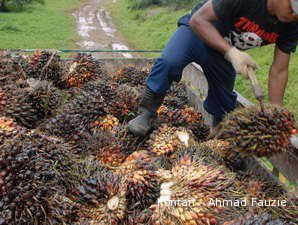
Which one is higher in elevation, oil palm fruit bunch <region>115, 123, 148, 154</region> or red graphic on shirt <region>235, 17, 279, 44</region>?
red graphic on shirt <region>235, 17, 279, 44</region>

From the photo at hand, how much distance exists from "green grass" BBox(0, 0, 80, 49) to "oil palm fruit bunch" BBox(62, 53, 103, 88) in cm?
633

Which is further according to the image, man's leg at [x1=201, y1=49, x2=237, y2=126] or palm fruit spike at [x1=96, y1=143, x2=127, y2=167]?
man's leg at [x1=201, y1=49, x2=237, y2=126]

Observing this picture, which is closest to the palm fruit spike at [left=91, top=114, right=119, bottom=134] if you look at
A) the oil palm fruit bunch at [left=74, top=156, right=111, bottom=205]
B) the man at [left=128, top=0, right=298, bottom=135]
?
the man at [left=128, top=0, right=298, bottom=135]

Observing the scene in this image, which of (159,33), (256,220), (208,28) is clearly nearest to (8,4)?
(159,33)

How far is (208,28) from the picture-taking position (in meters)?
2.98

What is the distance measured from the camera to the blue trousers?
10.7 ft

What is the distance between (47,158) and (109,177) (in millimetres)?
342

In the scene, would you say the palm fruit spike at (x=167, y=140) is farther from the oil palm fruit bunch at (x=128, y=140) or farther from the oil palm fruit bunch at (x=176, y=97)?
the oil palm fruit bunch at (x=176, y=97)

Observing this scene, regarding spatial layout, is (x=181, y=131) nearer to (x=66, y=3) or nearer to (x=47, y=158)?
(x=47, y=158)

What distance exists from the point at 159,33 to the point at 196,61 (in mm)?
8772

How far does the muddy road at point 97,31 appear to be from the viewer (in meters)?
11.1

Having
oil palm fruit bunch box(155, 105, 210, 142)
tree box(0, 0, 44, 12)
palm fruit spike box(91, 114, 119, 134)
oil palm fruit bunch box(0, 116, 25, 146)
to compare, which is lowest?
tree box(0, 0, 44, 12)

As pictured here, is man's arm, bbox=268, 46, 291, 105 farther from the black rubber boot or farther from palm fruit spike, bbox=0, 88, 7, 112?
palm fruit spike, bbox=0, 88, 7, 112

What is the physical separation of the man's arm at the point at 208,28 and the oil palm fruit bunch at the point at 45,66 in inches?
60.2
